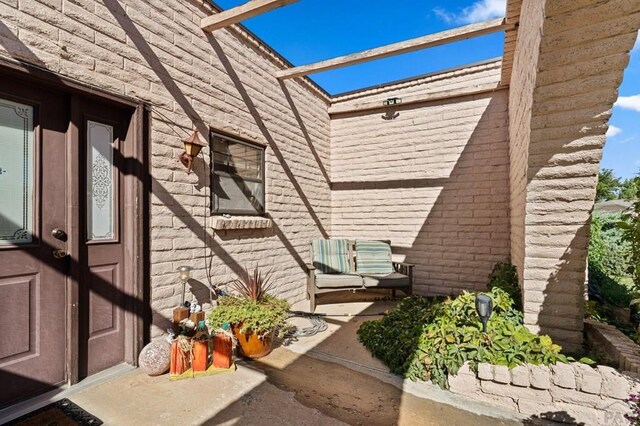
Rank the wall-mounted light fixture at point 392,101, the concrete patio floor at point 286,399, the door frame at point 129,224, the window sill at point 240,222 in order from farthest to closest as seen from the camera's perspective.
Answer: the wall-mounted light fixture at point 392,101 → the window sill at point 240,222 → the door frame at point 129,224 → the concrete patio floor at point 286,399

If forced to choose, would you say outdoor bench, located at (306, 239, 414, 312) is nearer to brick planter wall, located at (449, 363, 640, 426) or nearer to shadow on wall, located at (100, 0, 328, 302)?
shadow on wall, located at (100, 0, 328, 302)

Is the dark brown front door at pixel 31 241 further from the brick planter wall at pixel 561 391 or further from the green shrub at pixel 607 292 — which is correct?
the green shrub at pixel 607 292

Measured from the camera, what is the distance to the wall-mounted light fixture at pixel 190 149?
2861 millimetres

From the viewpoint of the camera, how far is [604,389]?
6.33ft

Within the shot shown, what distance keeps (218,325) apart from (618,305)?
454 cm

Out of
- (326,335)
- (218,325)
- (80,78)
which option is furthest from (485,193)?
(80,78)

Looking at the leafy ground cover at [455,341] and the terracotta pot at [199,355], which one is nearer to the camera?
the leafy ground cover at [455,341]

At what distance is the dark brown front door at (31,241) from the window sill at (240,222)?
127 centimetres

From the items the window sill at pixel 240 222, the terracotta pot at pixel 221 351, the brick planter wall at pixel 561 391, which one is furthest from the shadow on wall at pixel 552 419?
the window sill at pixel 240 222

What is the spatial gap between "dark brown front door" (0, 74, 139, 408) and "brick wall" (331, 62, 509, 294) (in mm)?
3743

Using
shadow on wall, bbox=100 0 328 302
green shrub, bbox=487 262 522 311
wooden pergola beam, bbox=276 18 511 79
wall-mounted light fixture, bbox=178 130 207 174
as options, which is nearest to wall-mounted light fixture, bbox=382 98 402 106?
wooden pergola beam, bbox=276 18 511 79

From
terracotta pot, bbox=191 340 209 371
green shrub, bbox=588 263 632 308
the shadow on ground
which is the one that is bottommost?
the shadow on ground

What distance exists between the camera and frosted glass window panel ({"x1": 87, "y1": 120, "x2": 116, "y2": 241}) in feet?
7.81

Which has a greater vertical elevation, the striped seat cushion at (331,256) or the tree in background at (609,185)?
the tree in background at (609,185)
